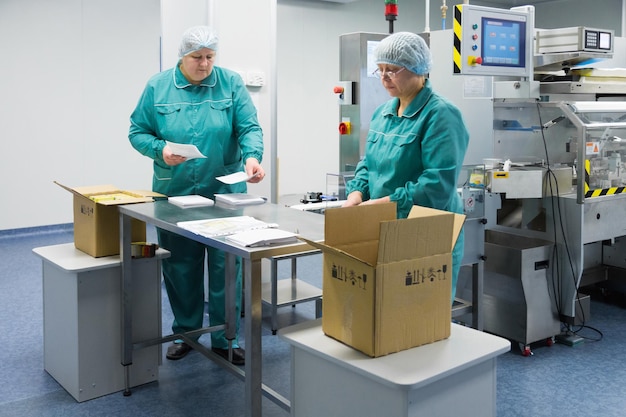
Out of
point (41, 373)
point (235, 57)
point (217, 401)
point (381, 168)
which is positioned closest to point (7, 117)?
point (235, 57)

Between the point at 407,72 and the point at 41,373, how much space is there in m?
2.14

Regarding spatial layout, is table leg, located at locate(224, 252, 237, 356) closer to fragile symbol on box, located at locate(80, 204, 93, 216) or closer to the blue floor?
the blue floor

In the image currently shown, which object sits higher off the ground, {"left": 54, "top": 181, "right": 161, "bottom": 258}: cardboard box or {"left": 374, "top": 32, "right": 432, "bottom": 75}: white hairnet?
{"left": 374, "top": 32, "right": 432, "bottom": 75}: white hairnet

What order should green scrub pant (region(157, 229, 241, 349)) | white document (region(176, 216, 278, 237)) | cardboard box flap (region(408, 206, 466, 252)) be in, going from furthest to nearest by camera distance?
green scrub pant (region(157, 229, 241, 349)), white document (region(176, 216, 278, 237)), cardboard box flap (region(408, 206, 466, 252))

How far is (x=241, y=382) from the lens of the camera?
296 cm

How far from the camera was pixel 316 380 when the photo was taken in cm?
173

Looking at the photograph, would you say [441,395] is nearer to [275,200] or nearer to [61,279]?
[61,279]

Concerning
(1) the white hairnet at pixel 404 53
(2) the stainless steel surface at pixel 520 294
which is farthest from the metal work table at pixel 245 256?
(2) the stainless steel surface at pixel 520 294

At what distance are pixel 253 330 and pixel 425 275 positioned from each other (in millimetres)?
537

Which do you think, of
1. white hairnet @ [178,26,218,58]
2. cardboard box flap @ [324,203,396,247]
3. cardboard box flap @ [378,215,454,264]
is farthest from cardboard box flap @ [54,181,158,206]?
cardboard box flap @ [378,215,454,264]

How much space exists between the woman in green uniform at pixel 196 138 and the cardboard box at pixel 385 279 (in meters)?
1.26

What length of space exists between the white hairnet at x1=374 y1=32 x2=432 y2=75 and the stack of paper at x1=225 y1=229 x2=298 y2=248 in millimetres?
775

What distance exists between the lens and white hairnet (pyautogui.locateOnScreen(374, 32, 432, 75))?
7.60ft

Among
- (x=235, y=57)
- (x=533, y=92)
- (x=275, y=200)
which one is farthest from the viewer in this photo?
(x=275, y=200)
